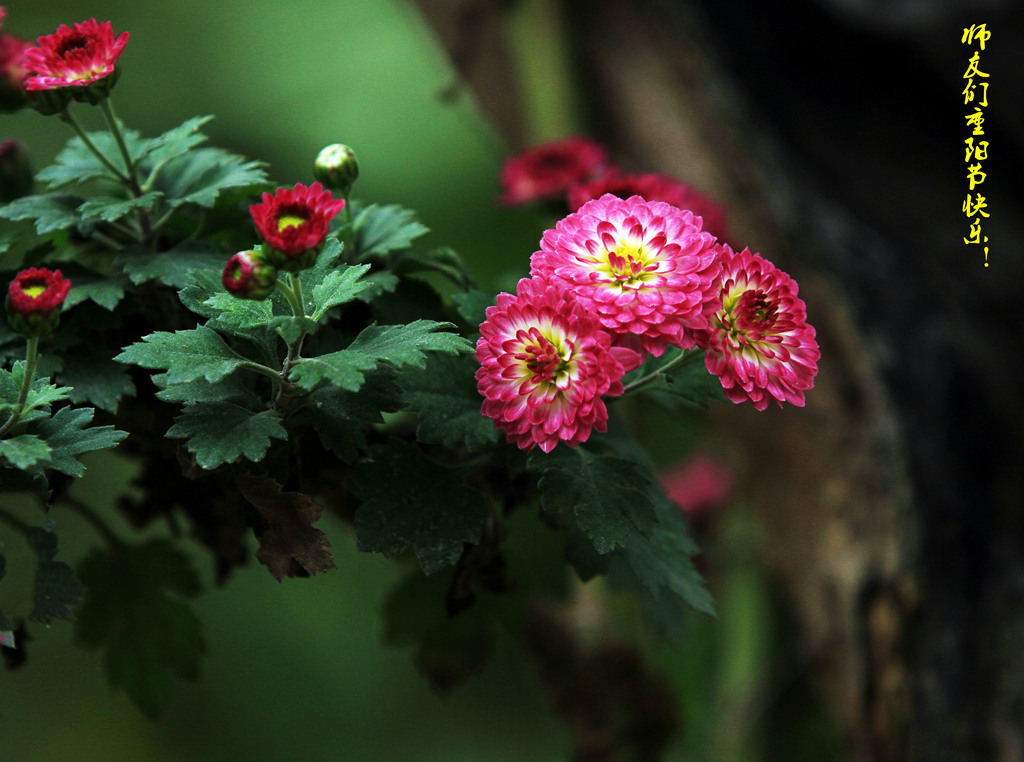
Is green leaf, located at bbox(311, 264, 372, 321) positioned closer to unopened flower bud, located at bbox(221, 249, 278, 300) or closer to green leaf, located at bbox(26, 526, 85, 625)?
unopened flower bud, located at bbox(221, 249, 278, 300)

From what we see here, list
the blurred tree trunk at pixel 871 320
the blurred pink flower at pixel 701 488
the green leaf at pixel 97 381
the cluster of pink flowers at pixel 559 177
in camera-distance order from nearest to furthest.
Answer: the green leaf at pixel 97 381
the cluster of pink flowers at pixel 559 177
the blurred tree trunk at pixel 871 320
the blurred pink flower at pixel 701 488

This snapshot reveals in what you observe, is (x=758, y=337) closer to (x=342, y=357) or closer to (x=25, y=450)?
(x=342, y=357)

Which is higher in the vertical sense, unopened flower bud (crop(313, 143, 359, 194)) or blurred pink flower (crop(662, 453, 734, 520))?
unopened flower bud (crop(313, 143, 359, 194))

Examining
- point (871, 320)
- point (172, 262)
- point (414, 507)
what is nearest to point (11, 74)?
point (172, 262)

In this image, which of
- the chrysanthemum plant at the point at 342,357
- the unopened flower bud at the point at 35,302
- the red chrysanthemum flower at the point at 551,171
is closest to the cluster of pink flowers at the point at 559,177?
the red chrysanthemum flower at the point at 551,171

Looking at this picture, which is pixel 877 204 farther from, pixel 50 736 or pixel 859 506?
pixel 50 736

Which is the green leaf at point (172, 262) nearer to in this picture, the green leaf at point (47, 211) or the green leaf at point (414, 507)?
the green leaf at point (47, 211)

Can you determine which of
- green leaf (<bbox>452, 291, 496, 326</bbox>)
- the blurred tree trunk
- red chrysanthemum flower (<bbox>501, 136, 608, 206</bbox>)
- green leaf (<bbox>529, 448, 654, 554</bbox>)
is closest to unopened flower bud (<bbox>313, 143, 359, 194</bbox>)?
green leaf (<bbox>452, 291, 496, 326</bbox>)
